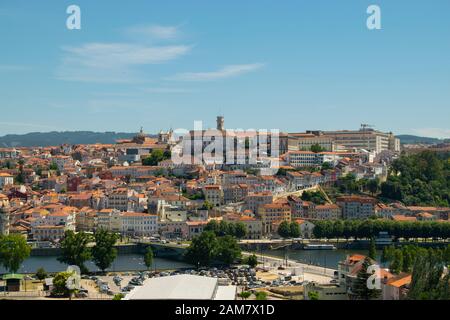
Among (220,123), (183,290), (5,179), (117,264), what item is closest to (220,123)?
(220,123)

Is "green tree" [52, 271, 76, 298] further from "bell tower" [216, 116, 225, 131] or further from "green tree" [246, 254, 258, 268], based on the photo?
"bell tower" [216, 116, 225, 131]

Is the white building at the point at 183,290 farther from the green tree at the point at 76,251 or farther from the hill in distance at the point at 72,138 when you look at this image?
the hill in distance at the point at 72,138

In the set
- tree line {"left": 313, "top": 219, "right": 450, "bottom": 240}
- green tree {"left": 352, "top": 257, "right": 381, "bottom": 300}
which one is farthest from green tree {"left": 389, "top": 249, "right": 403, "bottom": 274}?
tree line {"left": 313, "top": 219, "right": 450, "bottom": 240}

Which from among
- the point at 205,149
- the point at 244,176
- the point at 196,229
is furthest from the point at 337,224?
the point at 205,149

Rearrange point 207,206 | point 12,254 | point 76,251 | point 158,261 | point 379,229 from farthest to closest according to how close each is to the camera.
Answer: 1. point 207,206
2. point 379,229
3. point 158,261
4. point 76,251
5. point 12,254

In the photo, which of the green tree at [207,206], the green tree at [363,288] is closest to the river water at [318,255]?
the green tree at [207,206]

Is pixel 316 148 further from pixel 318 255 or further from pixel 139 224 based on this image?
pixel 318 255

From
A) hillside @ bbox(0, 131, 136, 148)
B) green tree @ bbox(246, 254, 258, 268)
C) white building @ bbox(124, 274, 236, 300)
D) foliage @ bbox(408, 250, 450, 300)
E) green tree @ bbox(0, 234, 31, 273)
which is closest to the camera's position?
white building @ bbox(124, 274, 236, 300)
